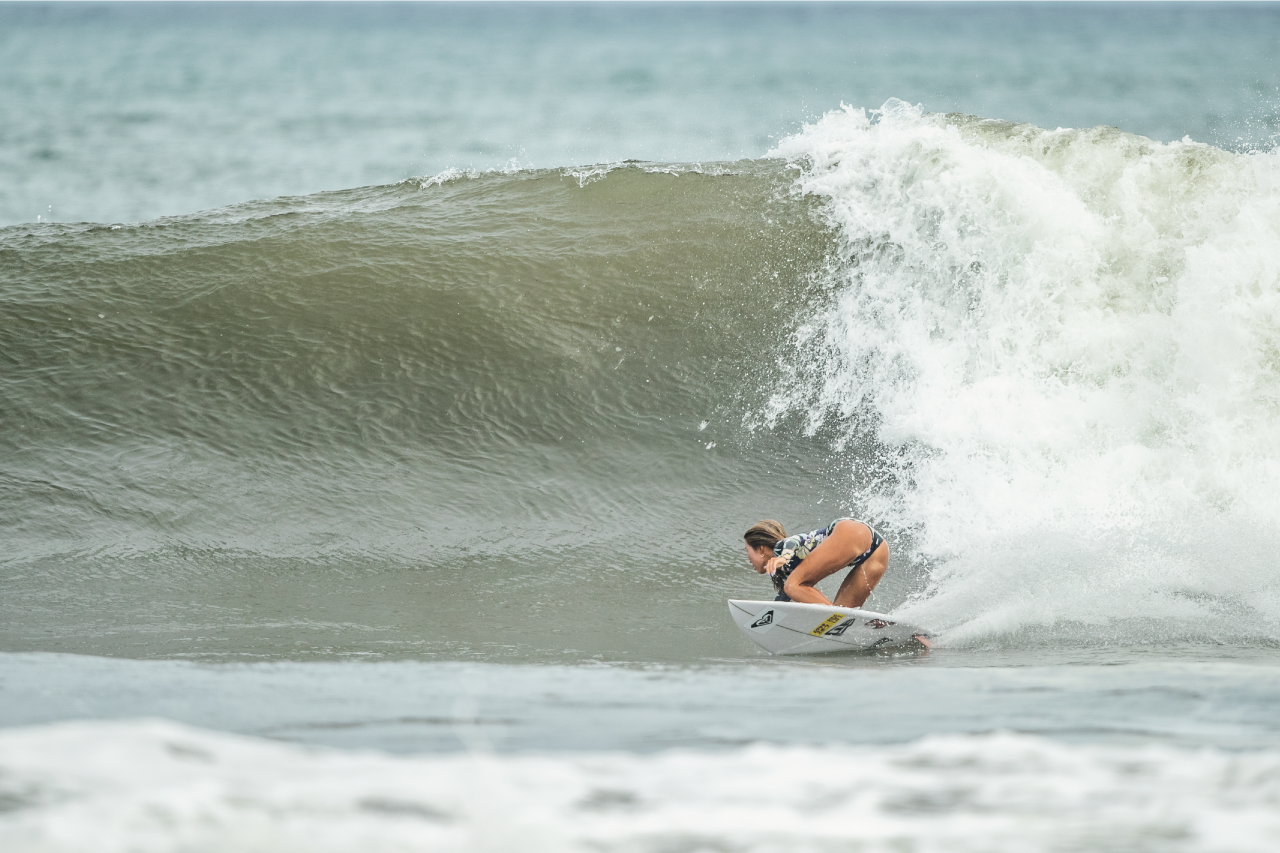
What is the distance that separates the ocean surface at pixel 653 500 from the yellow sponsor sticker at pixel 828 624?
0.21 m

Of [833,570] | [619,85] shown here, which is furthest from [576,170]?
[619,85]

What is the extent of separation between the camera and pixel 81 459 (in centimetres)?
657

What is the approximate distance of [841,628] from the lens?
15.3ft

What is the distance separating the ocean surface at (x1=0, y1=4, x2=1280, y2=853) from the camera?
6.73ft

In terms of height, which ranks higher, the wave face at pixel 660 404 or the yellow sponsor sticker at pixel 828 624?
the wave face at pixel 660 404

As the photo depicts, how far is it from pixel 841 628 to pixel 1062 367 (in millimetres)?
3040

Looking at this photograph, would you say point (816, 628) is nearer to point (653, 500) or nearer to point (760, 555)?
point (760, 555)

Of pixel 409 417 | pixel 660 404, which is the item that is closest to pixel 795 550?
pixel 660 404

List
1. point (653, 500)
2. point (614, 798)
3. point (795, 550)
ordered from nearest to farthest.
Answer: point (614, 798), point (795, 550), point (653, 500)

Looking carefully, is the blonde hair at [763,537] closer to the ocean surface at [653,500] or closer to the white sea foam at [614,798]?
the ocean surface at [653,500]

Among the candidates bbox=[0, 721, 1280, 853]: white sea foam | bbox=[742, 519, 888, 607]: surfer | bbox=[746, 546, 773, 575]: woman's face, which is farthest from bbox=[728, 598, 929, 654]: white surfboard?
bbox=[0, 721, 1280, 853]: white sea foam

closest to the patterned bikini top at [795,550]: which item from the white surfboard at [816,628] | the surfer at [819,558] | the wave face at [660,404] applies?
the surfer at [819,558]

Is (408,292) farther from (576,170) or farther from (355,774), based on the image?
(355,774)

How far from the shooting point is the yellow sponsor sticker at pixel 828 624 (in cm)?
459
